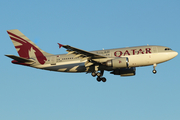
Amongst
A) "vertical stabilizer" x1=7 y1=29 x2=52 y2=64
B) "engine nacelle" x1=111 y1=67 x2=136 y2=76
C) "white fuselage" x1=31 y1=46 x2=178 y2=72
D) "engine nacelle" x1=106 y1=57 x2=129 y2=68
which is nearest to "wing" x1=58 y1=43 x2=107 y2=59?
"white fuselage" x1=31 y1=46 x2=178 y2=72

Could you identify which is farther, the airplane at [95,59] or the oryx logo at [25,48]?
the oryx logo at [25,48]

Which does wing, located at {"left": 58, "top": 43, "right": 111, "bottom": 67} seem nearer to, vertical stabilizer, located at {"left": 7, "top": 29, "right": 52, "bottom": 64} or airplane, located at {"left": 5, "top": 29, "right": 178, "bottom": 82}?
airplane, located at {"left": 5, "top": 29, "right": 178, "bottom": 82}

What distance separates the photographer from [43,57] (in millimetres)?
44219

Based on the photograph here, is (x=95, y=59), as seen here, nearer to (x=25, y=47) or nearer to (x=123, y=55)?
(x=123, y=55)

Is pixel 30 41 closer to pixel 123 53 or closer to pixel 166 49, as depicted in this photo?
pixel 123 53

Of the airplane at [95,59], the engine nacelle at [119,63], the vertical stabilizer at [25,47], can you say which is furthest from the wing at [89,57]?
the vertical stabilizer at [25,47]

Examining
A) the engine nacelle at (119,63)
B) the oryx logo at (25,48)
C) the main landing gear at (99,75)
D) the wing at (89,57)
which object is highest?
the oryx logo at (25,48)

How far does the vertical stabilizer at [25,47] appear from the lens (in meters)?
44.8

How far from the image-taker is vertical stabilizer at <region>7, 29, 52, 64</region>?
44.8 metres

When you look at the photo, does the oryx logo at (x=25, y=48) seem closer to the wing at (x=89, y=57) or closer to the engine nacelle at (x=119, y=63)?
the wing at (x=89, y=57)

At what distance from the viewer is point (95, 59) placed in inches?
1624

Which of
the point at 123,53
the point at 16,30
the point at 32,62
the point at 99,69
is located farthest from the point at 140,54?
the point at 16,30

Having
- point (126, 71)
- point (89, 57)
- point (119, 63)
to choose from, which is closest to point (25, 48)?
point (89, 57)

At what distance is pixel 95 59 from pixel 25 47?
1106 cm
